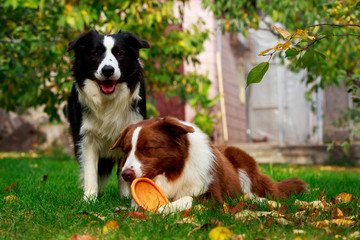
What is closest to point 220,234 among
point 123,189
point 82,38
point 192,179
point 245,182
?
point 192,179

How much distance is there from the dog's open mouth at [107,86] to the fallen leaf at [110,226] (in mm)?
1664

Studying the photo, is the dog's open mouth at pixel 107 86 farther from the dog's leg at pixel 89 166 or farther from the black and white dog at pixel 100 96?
the dog's leg at pixel 89 166

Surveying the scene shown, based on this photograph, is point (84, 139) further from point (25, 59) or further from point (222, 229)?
point (25, 59)

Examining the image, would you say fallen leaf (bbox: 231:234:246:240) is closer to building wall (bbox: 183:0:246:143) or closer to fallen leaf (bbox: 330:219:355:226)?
fallen leaf (bbox: 330:219:355:226)

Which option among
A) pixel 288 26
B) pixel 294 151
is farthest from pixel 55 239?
pixel 294 151

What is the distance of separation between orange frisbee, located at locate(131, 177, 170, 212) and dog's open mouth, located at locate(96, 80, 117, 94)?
1167 millimetres

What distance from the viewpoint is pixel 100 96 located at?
3.95 meters

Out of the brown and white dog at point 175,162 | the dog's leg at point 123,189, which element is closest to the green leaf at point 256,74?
the brown and white dog at point 175,162

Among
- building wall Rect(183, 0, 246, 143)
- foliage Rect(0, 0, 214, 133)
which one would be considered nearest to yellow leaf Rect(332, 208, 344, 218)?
foliage Rect(0, 0, 214, 133)

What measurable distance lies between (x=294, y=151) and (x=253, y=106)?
3.64 m

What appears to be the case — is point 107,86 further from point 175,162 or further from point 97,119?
point 175,162

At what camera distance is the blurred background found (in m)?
6.70

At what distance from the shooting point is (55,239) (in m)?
2.32

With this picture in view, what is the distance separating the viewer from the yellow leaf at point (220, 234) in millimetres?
2158
